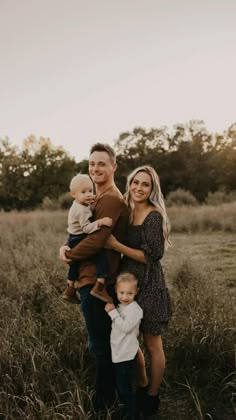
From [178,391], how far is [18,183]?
1600 inches

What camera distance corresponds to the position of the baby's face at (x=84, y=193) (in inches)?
119

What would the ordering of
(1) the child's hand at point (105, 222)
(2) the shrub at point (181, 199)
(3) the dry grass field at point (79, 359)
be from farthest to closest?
1. (2) the shrub at point (181, 199)
2. (3) the dry grass field at point (79, 359)
3. (1) the child's hand at point (105, 222)

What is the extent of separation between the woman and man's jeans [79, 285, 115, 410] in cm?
27

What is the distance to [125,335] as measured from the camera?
289cm

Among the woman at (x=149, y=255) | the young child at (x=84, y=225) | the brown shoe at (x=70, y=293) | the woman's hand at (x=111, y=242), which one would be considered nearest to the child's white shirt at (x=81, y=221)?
the young child at (x=84, y=225)

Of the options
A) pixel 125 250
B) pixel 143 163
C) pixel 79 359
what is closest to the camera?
pixel 125 250

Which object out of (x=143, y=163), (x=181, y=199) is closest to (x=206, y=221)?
(x=181, y=199)

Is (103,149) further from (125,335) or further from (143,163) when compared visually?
(143,163)

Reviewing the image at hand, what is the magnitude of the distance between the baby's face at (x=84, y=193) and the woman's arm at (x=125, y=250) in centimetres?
33

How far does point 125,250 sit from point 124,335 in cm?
58

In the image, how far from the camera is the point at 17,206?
42.5 m

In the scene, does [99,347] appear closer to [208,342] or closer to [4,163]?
[208,342]

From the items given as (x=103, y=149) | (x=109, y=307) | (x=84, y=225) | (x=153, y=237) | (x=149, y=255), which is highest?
(x=103, y=149)

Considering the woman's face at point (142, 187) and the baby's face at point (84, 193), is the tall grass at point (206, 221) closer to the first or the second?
the woman's face at point (142, 187)
